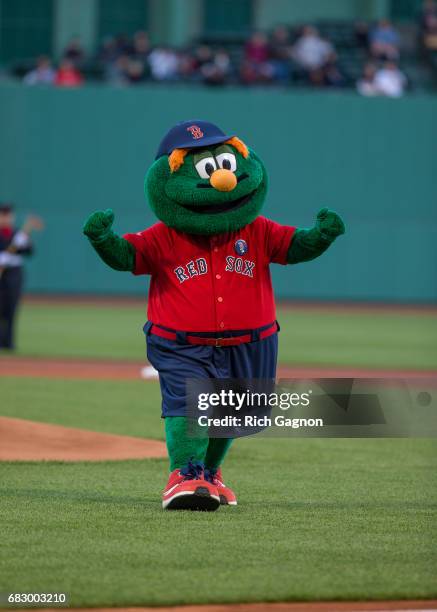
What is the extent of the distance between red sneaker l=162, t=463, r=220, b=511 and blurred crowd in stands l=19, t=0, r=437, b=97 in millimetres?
25782

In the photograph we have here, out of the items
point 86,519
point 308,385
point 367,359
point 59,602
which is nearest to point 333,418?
point 308,385

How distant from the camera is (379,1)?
114 ft

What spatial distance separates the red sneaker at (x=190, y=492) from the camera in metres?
5.91

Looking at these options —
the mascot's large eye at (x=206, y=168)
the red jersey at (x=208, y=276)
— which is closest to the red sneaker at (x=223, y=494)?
the red jersey at (x=208, y=276)

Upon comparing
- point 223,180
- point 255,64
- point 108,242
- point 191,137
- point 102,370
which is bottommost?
point 108,242

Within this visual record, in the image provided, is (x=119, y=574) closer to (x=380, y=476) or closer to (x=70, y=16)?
(x=380, y=476)

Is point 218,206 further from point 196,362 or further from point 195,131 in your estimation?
point 196,362

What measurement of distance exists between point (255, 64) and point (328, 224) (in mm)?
25595

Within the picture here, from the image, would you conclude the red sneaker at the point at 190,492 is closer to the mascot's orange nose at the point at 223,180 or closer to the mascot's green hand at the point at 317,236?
the mascot's green hand at the point at 317,236

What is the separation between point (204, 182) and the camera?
6199 millimetres

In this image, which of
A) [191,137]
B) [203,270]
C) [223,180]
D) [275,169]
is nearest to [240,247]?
[203,270]

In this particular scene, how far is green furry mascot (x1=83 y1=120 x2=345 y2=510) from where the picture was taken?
600cm

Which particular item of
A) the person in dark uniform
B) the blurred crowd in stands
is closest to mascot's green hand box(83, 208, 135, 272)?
the person in dark uniform

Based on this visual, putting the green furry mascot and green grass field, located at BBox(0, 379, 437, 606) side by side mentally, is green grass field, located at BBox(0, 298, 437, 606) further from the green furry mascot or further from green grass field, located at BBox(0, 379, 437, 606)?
the green furry mascot
